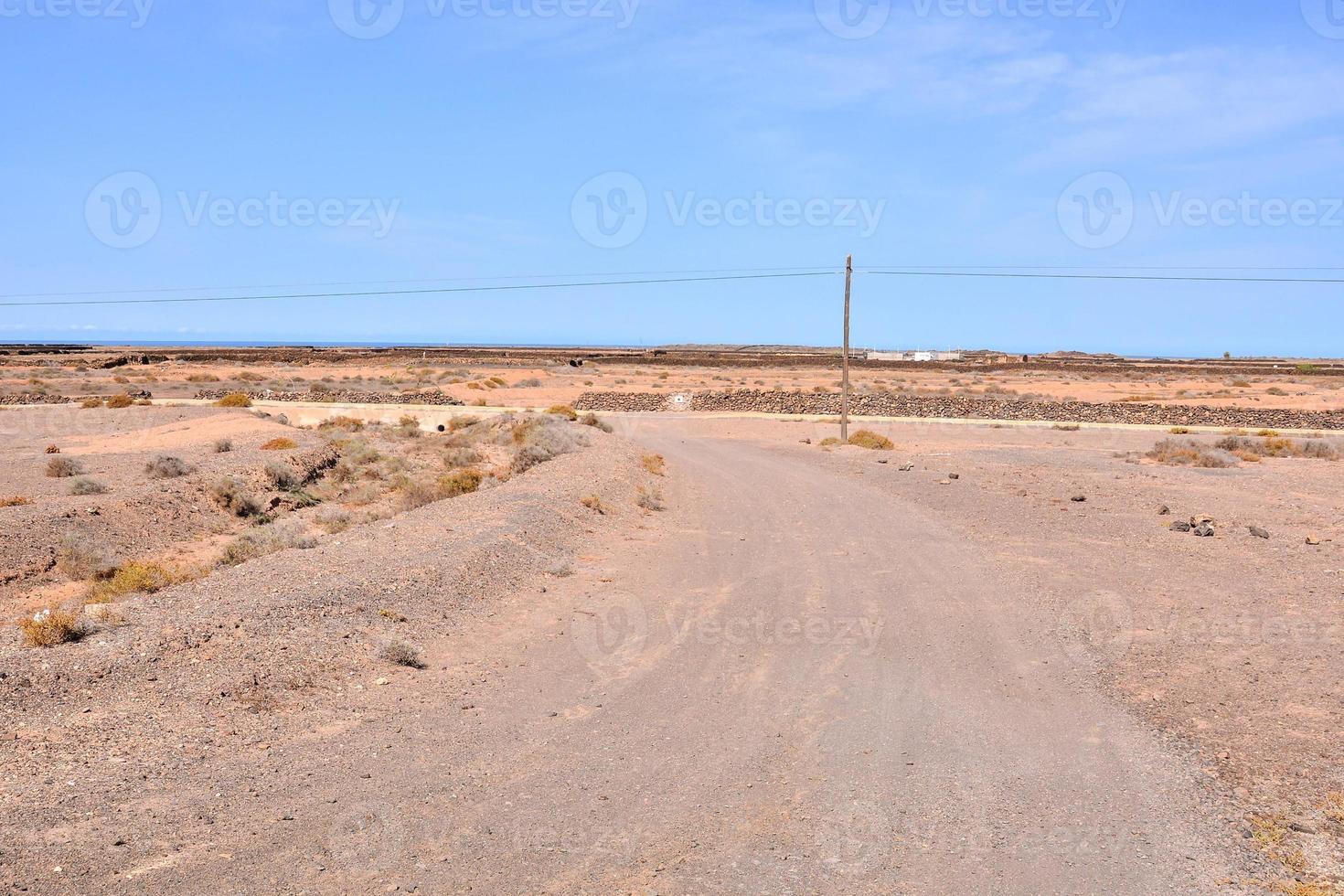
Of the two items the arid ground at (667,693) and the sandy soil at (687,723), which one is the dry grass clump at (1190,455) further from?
the sandy soil at (687,723)

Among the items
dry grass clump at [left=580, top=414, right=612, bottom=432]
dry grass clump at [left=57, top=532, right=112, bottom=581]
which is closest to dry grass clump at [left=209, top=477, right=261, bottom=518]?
dry grass clump at [left=57, top=532, right=112, bottom=581]

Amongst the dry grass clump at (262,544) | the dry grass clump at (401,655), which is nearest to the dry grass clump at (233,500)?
the dry grass clump at (262,544)

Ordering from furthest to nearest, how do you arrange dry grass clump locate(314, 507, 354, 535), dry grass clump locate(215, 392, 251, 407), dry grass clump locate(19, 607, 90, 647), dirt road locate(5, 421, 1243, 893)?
1. dry grass clump locate(215, 392, 251, 407)
2. dry grass clump locate(314, 507, 354, 535)
3. dry grass clump locate(19, 607, 90, 647)
4. dirt road locate(5, 421, 1243, 893)

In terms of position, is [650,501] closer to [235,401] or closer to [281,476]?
[281,476]

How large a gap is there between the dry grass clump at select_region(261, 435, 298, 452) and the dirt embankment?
2868cm

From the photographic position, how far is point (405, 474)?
2648cm

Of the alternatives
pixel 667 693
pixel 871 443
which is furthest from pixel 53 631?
pixel 871 443

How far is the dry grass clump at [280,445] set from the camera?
28578mm

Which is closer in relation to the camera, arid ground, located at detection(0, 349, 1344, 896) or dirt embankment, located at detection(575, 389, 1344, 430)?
arid ground, located at detection(0, 349, 1344, 896)

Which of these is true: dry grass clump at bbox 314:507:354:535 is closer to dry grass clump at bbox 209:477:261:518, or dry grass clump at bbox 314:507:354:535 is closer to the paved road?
dry grass clump at bbox 209:477:261:518

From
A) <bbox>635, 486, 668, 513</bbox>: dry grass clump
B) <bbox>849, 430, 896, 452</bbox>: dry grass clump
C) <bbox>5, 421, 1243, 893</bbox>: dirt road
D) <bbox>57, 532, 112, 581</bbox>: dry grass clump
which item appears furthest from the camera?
<bbox>849, 430, 896, 452</bbox>: dry grass clump

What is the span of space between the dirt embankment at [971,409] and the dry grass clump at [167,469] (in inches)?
1349

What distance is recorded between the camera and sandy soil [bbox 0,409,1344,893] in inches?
227

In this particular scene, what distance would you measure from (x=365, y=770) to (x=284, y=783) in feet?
1.80
